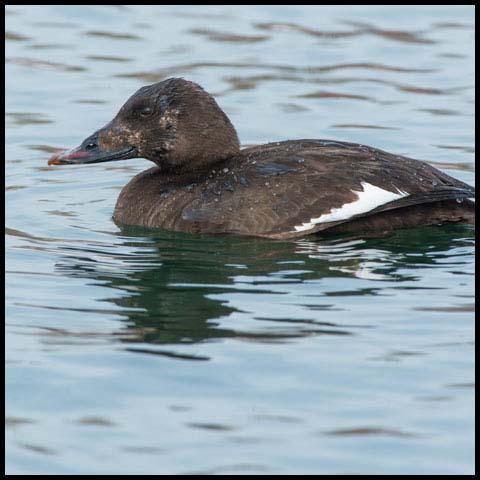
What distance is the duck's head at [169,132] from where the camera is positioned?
1044cm

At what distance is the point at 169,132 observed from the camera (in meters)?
10.5

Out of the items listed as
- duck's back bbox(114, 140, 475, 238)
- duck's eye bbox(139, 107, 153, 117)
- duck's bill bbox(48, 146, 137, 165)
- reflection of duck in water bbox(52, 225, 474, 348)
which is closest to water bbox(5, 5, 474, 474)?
reflection of duck in water bbox(52, 225, 474, 348)

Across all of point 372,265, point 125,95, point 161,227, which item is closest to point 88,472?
point 372,265

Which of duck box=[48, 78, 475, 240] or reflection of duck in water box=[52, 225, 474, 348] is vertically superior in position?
duck box=[48, 78, 475, 240]

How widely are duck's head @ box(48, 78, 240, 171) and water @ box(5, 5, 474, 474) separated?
20.6 inches

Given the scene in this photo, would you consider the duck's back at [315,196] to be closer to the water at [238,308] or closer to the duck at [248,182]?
the duck at [248,182]

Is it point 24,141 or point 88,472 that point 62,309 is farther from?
Result: point 24,141

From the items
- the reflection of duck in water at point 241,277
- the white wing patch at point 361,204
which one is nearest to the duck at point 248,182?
the white wing patch at point 361,204

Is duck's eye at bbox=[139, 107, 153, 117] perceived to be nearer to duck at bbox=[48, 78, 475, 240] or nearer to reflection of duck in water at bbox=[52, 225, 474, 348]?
duck at bbox=[48, 78, 475, 240]

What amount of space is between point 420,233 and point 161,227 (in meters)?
1.72

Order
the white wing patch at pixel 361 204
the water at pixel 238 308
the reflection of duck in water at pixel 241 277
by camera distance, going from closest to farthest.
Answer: the water at pixel 238 308 < the reflection of duck in water at pixel 241 277 < the white wing patch at pixel 361 204

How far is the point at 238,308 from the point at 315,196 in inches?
63.6

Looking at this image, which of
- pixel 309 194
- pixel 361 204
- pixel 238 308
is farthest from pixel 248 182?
pixel 238 308

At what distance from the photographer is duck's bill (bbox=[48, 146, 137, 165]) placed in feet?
34.5
